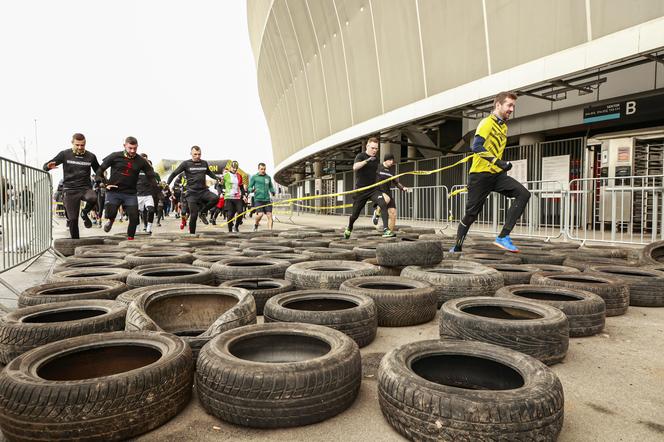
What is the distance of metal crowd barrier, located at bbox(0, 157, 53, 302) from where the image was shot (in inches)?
222

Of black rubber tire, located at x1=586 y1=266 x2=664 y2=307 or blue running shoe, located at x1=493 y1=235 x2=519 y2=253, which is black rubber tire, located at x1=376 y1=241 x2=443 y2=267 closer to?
black rubber tire, located at x1=586 y1=266 x2=664 y2=307

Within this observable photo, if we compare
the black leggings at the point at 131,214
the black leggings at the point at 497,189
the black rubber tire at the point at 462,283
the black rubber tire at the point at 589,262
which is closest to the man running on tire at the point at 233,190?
the black leggings at the point at 131,214

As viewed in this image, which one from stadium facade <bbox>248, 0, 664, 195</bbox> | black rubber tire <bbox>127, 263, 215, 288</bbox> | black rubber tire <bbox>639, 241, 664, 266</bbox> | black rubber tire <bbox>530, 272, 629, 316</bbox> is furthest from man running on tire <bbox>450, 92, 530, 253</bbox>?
stadium facade <bbox>248, 0, 664, 195</bbox>

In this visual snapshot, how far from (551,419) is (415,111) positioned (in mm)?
16052

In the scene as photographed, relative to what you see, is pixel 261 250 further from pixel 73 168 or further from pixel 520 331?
pixel 520 331

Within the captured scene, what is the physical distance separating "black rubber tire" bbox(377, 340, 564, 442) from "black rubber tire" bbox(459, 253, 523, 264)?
368cm

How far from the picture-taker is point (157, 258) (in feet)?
18.2

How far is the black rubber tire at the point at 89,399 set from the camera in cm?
179

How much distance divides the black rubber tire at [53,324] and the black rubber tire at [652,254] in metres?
6.08

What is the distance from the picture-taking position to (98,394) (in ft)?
5.99

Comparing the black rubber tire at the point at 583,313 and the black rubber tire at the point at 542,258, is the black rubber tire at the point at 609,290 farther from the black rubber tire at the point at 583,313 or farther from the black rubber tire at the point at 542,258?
the black rubber tire at the point at 542,258

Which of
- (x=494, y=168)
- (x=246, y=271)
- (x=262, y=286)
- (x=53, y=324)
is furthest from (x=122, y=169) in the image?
(x=494, y=168)

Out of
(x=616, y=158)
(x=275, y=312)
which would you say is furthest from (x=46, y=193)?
(x=616, y=158)

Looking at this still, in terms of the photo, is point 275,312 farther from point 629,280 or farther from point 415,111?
point 415,111
